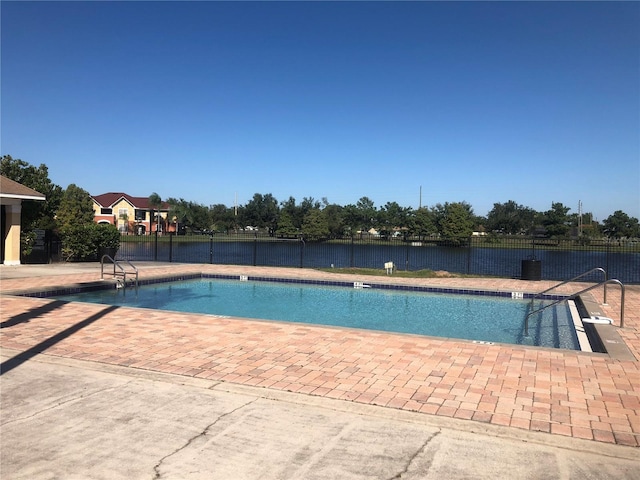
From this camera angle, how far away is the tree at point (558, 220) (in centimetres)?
6016

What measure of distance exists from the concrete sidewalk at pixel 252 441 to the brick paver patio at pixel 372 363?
0.26 metres

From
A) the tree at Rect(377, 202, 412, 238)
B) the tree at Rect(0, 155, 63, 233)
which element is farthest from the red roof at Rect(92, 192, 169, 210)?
the tree at Rect(0, 155, 63, 233)

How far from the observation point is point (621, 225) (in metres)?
59.5

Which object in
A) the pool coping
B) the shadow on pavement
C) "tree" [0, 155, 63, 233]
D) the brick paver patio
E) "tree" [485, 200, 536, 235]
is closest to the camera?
the brick paver patio

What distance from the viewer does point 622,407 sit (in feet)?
13.0

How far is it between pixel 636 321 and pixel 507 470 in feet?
21.1

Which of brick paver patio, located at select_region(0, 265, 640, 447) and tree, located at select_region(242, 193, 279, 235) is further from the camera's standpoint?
tree, located at select_region(242, 193, 279, 235)

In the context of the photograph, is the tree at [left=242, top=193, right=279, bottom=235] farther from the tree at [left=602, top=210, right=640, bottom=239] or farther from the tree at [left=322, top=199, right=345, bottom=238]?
the tree at [left=602, top=210, right=640, bottom=239]

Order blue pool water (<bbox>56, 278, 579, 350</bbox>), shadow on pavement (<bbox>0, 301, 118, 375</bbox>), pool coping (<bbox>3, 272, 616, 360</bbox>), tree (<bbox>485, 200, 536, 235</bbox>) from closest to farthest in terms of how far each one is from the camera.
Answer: shadow on pavement (<bbox>0, 301, 118, 375</bbox>) < pool coping (<bbox>3, 272, 616, 360</bbox>) < blue pool water (<bbox>56, 278, 579, 350</bbox>) < tree (<bbox>485, 200, 536, 235</bbox>)

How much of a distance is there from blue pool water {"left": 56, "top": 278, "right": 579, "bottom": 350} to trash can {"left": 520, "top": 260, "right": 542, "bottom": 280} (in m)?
3.07

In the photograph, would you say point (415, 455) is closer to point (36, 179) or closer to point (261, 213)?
point (36, 179)

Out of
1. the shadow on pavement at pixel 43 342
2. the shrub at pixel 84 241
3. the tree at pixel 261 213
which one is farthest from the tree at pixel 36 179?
the tree at pixel 261 213

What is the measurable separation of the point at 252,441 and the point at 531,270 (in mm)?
12945

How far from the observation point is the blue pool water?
8.59 m
